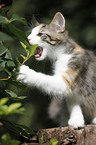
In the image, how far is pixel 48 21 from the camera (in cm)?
215

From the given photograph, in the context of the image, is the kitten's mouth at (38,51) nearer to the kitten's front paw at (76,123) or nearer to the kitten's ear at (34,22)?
the kitten's ear at (34,22)

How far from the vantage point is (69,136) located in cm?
124

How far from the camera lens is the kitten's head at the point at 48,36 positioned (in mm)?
1566

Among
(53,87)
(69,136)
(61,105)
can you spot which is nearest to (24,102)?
(61,105)

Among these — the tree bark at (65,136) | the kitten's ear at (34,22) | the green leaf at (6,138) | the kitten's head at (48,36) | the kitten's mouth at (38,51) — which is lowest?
the tree bark at (65,136)

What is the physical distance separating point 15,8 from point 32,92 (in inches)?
39.3

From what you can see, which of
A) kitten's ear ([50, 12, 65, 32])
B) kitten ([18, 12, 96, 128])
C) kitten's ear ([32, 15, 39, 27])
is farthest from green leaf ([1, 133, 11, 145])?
kitten's ear ([32, 15, 39, 27])

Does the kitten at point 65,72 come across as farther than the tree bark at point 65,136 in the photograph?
Yes

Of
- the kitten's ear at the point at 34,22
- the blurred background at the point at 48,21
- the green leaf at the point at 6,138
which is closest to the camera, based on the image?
the green leaf at the point at 6,138

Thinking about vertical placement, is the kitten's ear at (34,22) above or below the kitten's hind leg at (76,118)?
above

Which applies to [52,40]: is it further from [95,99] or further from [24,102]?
[24,102]

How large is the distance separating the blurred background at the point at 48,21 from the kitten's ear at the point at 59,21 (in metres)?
0.46

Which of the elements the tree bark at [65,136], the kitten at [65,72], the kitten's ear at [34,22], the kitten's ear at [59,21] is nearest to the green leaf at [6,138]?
the tree bark at [65,136]

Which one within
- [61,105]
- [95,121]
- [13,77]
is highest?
[13,77]
